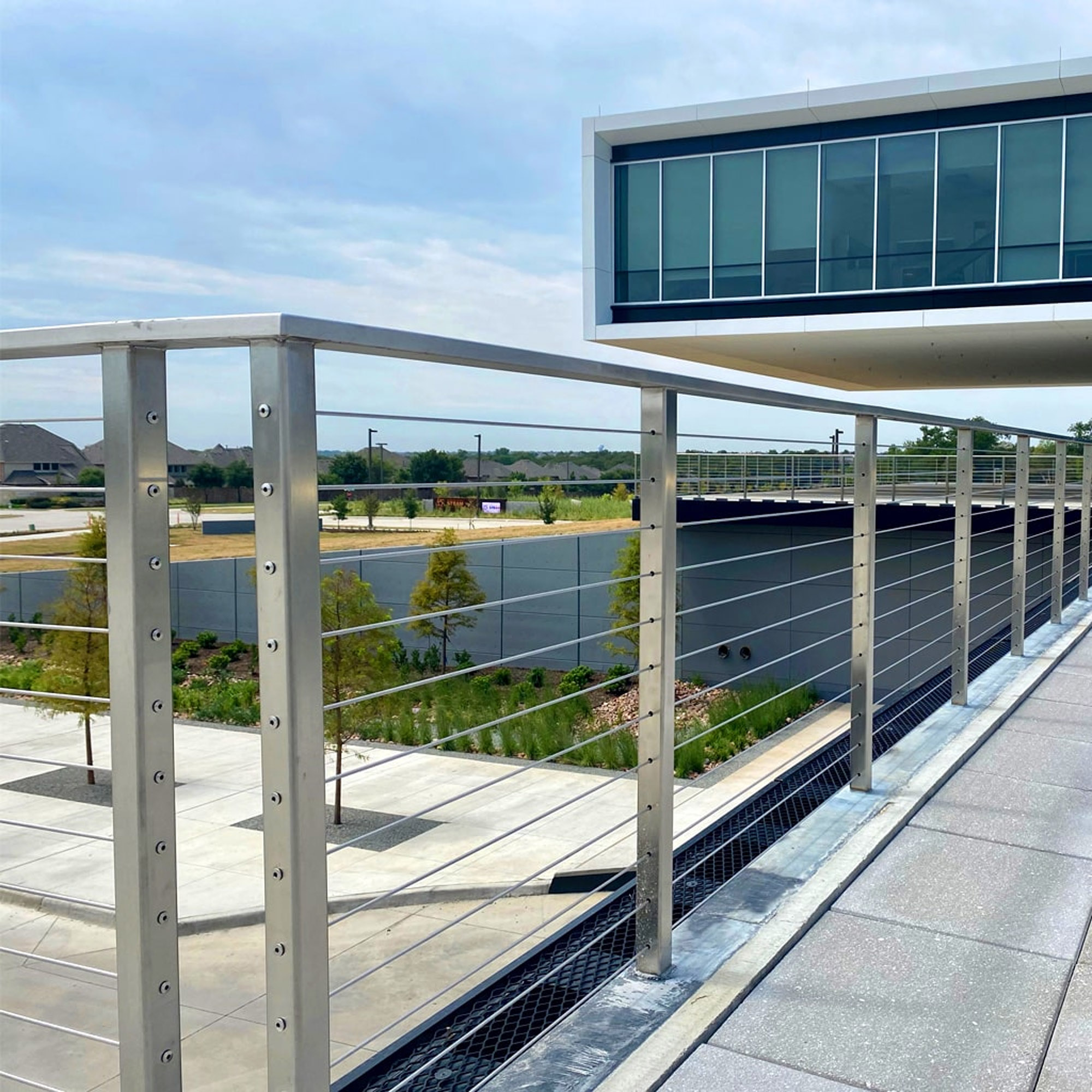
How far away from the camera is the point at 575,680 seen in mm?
16078

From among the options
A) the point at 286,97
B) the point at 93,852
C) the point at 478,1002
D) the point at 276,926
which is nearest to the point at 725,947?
the point at 478,1002

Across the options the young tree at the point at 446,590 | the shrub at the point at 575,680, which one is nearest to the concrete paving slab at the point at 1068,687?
the shrub at the point at 575,680

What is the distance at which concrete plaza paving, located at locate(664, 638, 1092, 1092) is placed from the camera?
1840 millimetres

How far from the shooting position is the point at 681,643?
16.6 m

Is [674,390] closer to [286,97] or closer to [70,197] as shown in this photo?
[286,97]

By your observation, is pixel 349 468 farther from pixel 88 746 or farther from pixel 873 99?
Result: pixel 873 99

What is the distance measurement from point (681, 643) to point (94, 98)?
2120 inches

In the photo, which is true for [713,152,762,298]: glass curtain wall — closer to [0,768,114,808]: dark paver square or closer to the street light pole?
[0,768,114,808]: dark paver square

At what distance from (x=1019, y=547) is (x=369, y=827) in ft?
23.2

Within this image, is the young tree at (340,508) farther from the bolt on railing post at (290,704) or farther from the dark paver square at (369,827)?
the dark paver square at (369,827)

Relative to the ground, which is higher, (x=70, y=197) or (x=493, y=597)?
(x=70, y=197)

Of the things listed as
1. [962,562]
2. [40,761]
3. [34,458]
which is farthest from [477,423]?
[962,562]

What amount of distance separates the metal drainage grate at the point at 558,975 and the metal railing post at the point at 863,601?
154 mm

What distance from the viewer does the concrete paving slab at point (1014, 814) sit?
9.62 feet
